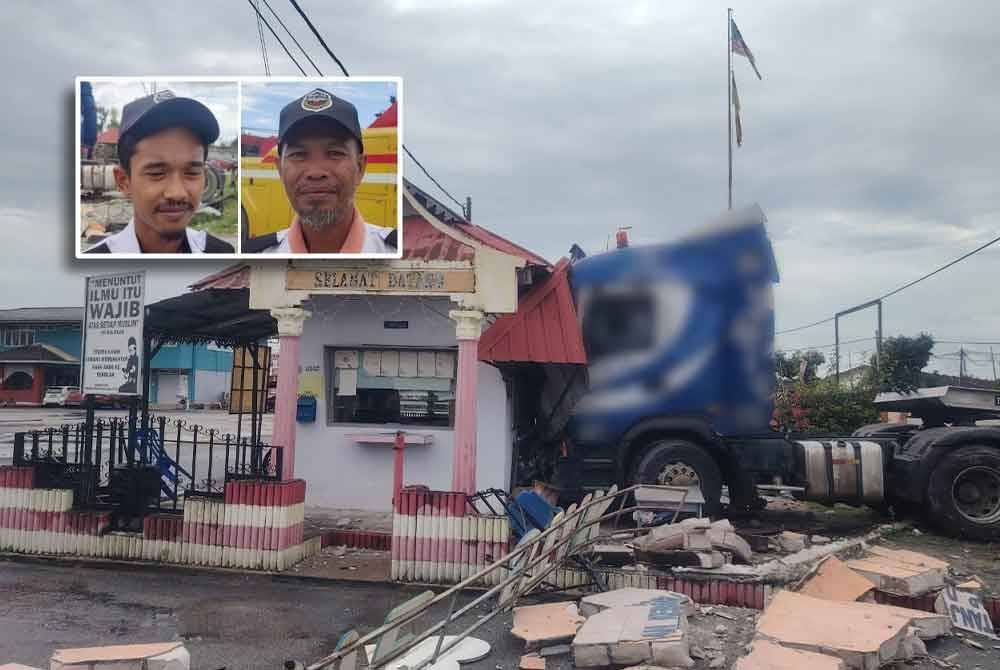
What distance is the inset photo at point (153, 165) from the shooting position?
1164 cm

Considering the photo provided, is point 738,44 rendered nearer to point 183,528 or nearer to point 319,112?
point 319,112

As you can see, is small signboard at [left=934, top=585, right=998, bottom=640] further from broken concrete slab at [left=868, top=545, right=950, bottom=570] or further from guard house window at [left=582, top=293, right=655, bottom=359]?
guard house window at [left=582, top=293, right=655, bottom=359]

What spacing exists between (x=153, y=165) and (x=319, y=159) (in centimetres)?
281

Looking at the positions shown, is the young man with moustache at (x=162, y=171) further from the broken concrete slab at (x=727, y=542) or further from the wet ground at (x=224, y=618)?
the broken concrete slab at (x=727, y=542)

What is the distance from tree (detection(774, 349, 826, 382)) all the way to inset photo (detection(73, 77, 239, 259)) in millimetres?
18232

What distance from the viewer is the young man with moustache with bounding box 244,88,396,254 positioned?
10812mm

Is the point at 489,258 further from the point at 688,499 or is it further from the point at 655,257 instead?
the point at 688,499

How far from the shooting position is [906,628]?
20.4 ft

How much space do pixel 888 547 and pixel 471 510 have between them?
17.8 feet

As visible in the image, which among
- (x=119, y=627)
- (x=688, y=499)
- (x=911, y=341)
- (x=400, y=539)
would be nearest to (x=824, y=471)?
(x=688, y=499)

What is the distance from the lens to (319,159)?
1098 centimetres

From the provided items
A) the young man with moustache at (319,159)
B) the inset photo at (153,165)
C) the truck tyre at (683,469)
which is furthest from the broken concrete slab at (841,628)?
the inset photo at (153,165)

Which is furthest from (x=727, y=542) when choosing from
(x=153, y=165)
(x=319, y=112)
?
(x=153, y=165)

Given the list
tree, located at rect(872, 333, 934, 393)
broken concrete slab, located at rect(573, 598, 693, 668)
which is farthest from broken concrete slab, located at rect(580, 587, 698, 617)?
tree, located at rect(872, 333, 934, 393)
